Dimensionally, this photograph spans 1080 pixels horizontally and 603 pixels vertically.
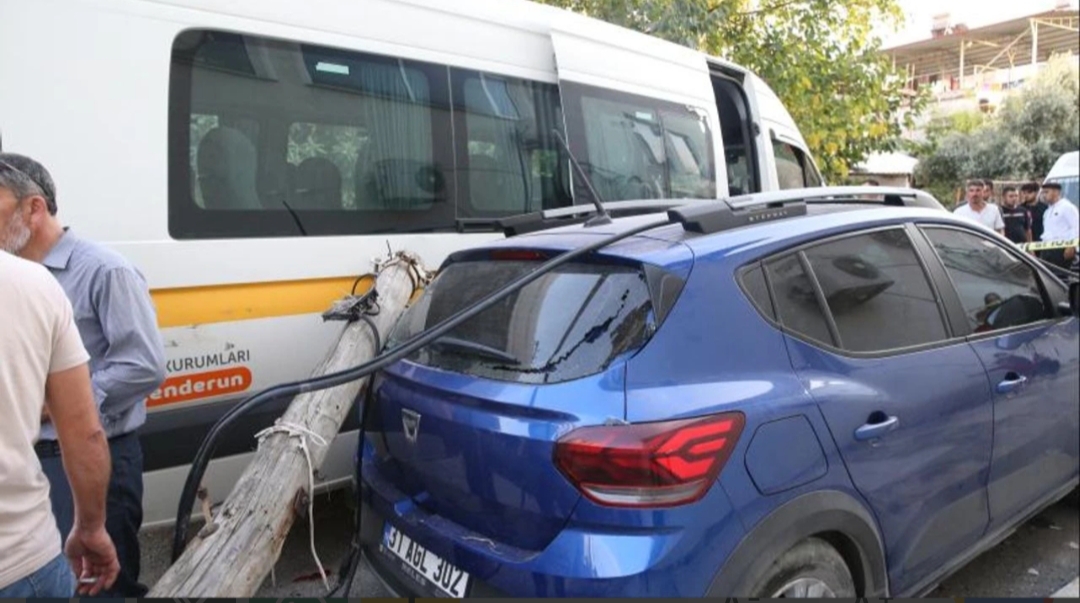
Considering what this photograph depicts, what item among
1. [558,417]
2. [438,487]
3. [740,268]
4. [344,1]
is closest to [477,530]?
[438,487]

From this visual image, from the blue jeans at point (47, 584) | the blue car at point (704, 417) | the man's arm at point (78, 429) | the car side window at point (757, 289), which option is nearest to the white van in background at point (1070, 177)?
the blue car at point (704, 417)

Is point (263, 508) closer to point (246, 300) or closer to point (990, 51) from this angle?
point (246, 300)

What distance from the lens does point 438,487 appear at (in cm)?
206

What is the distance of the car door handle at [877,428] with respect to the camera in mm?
2072

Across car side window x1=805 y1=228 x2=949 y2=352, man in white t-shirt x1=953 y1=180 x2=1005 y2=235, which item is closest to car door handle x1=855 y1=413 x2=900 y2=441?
car side window x1=805 y1=228 x2=949 y2=352

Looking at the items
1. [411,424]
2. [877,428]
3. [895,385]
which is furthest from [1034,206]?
[411,424]

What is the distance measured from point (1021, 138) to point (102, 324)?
87.8 ft

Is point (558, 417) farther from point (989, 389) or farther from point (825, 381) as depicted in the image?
point (989, 389)

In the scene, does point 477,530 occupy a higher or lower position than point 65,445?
lower

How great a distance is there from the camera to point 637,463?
1.72 metres

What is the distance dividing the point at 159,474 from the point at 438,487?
1.33 metres

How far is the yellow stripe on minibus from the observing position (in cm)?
265

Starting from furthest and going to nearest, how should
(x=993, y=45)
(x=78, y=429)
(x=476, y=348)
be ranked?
(x=993, y=45) < (x=476, y=348) < (x=78, y=429)

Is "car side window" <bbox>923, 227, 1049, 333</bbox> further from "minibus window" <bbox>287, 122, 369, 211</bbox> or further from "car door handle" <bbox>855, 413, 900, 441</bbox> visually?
"minibus window" <bbox>287, 122, 369, 211</bbox>
